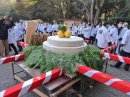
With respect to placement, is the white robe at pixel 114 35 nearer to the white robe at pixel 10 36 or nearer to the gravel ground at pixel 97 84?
the gravel ground at pixel 97 84

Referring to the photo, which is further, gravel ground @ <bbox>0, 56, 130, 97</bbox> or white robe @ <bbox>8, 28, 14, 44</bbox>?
white robe @ <bbox>8, 28, 14, 44</bbox>

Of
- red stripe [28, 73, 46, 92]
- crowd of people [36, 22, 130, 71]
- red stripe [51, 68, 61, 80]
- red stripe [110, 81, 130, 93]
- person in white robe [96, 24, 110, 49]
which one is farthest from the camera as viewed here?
person in white robe [96, 24, 110, 49]

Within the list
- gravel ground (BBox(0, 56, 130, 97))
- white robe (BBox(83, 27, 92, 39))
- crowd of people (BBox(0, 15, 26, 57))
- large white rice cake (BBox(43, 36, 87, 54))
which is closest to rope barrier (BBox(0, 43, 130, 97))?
large white rice cake (BBox(43, 36, 87, 54))

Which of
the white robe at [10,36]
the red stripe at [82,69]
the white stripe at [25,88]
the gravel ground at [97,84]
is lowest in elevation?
the gravel ground at [97,84]

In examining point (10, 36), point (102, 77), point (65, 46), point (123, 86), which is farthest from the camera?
point (10, 36)

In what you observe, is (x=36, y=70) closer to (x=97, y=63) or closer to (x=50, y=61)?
(x=50, y=61)

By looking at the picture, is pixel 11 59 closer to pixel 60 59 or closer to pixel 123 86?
pixel 60 59

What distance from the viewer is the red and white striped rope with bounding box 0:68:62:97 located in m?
2.83

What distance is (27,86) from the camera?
3098 mm

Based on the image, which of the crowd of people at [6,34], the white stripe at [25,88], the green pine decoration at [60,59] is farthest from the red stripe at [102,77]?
the crowd of people at [6,34]

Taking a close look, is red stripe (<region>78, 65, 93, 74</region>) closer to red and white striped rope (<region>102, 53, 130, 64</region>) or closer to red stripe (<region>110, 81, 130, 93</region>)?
red stripe (<region>110, 81, 130, 93</region>)

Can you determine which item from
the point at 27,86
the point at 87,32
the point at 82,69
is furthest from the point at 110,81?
the point at 87,32

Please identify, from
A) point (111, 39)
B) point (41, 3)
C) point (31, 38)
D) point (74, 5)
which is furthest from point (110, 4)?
point (31, 38)

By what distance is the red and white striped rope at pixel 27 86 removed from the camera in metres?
2.83
